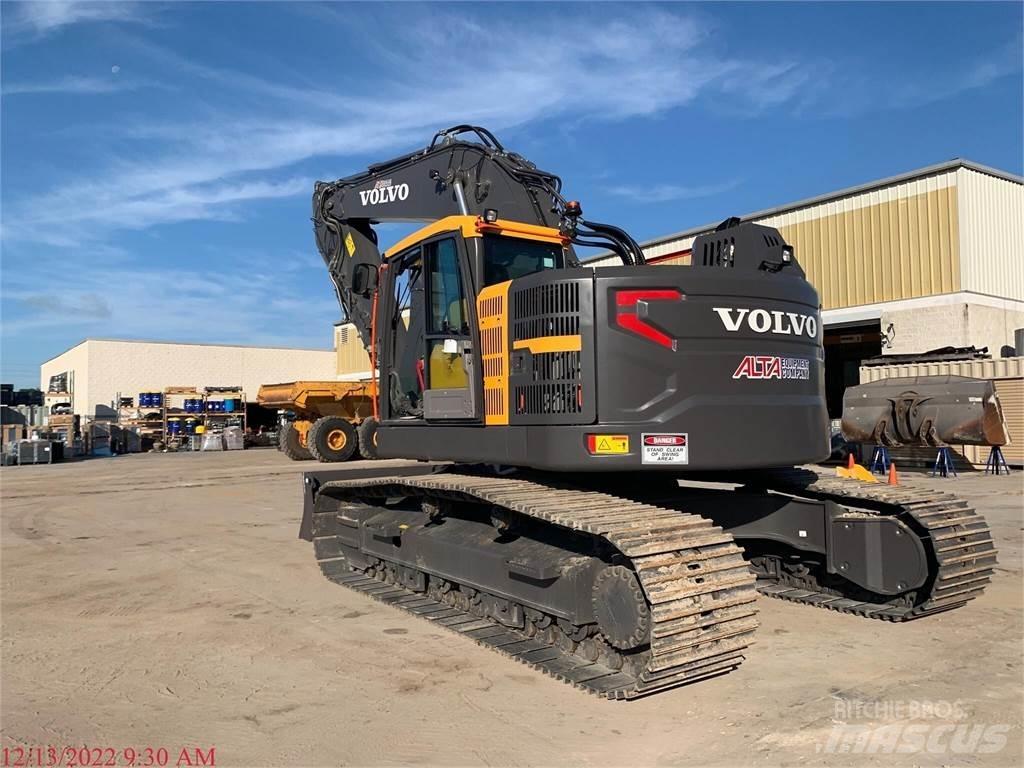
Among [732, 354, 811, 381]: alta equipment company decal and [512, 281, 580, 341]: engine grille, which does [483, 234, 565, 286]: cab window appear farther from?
[732, 354, 811, 381]: alta equipment company decal

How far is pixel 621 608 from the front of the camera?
4.90 m

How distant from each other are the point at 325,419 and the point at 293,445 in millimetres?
2182

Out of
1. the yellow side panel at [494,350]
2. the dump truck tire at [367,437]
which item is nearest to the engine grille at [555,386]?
the yellow side panel at [494,350]

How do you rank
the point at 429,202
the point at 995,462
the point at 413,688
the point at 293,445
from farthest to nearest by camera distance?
the point at 293,445 → the point at 995,462 → the point at 429,202 → the point at 413,688

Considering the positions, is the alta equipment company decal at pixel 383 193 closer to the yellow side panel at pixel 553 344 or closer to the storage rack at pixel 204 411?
the yellow side panel at pixel 553 344

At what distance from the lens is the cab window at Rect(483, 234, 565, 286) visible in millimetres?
6434

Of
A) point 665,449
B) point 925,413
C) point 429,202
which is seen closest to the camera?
point 665,449

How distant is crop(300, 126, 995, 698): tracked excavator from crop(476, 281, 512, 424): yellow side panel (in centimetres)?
2

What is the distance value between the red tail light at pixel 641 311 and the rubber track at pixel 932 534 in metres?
2.15

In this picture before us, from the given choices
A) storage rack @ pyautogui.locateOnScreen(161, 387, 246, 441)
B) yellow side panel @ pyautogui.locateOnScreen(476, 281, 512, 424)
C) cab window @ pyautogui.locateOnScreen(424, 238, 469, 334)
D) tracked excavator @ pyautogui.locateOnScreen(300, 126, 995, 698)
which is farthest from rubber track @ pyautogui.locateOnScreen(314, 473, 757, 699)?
storage rack @ pyautogui.locateOnScreen(161, 387, 246, 441)

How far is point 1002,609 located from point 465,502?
14.3ft

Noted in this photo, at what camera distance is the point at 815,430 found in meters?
5.82

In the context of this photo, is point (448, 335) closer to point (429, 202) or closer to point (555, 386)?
point (555, 386)

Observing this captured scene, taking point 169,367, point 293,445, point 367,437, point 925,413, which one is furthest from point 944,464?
point 169,367
